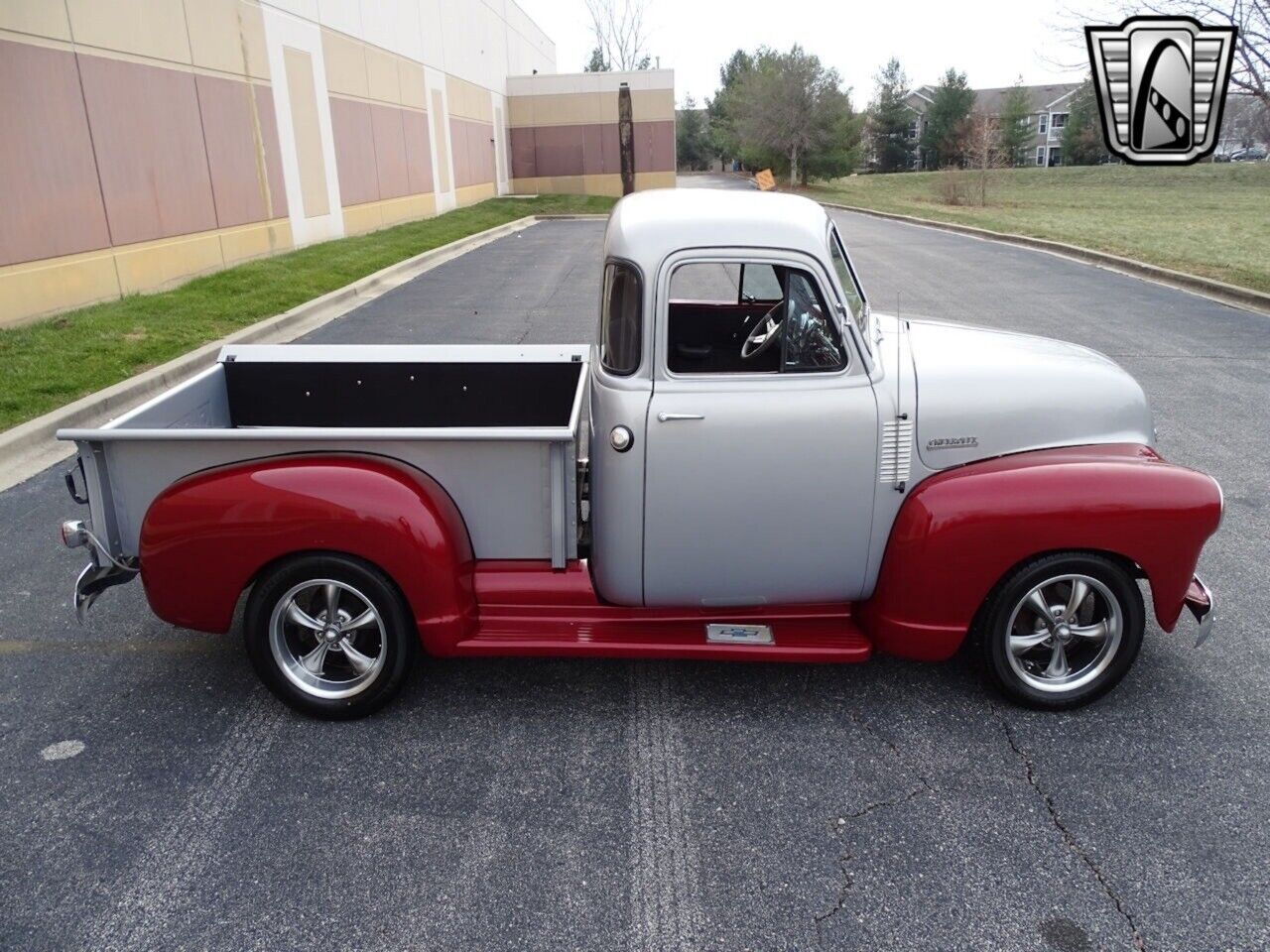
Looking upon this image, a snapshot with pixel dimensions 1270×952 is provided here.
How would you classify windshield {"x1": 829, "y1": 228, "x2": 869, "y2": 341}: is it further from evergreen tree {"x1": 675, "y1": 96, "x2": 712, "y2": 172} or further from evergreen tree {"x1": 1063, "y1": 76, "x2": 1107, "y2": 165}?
evergreen tree {"x1": 675, "y1": 96, "x2": 712, "y2": 172}

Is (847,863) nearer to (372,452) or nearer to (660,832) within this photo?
(660,832)

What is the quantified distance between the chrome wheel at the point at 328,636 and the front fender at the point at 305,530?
0.60 feet

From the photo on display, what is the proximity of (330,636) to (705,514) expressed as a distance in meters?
1.59

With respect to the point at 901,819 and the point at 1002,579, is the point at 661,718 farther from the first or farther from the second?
the point at 1002,579

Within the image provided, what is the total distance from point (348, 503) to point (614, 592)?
3.67 ft

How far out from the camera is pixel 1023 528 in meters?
3.53

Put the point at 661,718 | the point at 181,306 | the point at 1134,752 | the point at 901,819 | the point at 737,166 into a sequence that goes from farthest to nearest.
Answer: the point at 737,166
the point at 181,306
the point at 661,718
the point at 1134,752
the point at 901,819

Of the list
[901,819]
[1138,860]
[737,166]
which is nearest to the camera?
[1138,860]

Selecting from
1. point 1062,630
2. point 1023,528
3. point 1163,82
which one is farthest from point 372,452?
point 1163,82

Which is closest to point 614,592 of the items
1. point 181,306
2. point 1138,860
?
→ point 1138,860

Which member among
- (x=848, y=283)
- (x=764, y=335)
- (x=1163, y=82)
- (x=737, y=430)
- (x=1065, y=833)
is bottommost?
(x=1065, y=833)

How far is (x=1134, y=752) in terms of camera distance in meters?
3.51

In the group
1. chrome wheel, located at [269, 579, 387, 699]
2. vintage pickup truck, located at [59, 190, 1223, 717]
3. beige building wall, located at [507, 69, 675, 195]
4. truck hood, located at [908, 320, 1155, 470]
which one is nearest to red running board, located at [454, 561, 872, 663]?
vintage pickup truck, located at [59, 190, 1223, 717]

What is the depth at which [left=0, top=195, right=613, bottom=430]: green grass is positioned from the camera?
8078 millimetres
